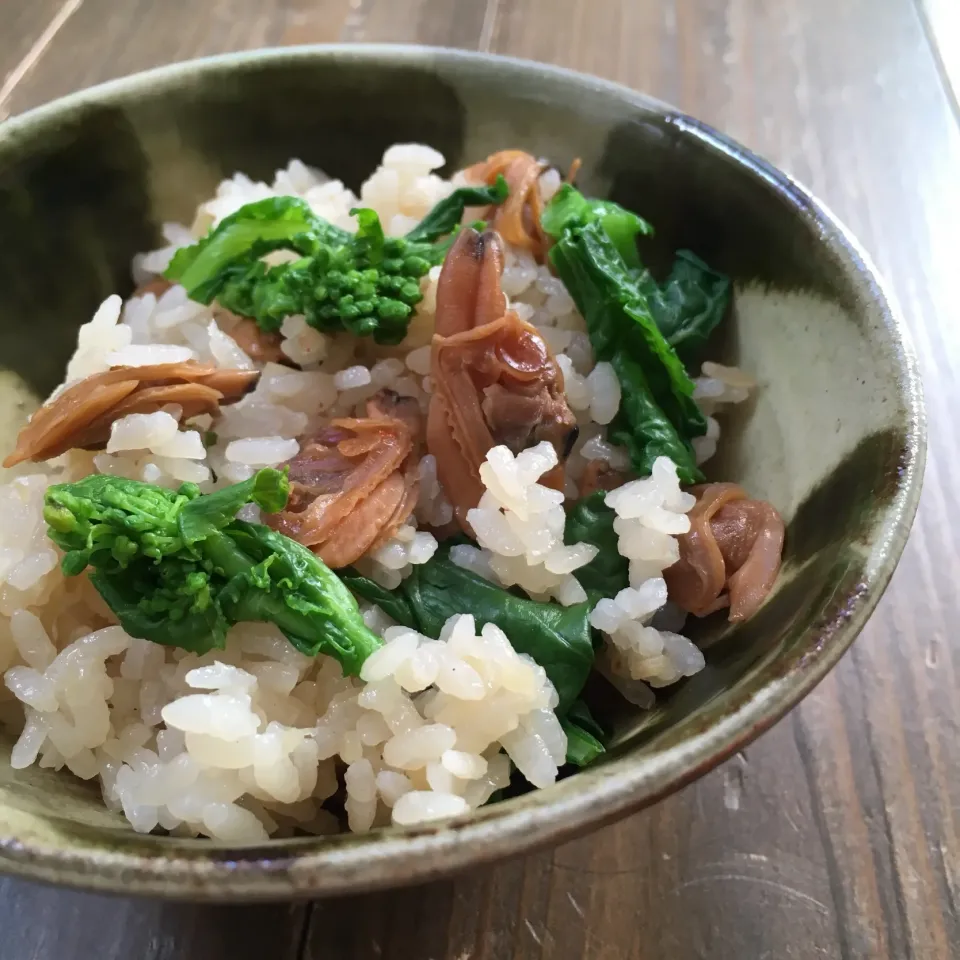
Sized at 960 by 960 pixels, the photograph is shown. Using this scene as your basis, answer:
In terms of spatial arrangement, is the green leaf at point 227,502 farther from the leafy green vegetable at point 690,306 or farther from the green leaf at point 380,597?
the leafy green vegetable at point 690,306

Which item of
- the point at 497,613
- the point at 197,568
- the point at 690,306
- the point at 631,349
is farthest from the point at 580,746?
the point at 690,306

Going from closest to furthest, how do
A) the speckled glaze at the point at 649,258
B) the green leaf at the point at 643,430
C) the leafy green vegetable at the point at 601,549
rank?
1. the speckled glaze at the point at 649,258
2. the leafy green vegetable at the point at 601,549
3. the green leaf at the point at 643,430

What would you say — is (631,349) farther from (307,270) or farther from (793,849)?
(793,849)

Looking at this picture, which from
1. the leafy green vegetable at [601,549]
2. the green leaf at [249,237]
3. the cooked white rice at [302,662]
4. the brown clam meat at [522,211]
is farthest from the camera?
the brown clam meat at [522,211]

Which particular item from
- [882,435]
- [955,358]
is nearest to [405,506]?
[882,435]

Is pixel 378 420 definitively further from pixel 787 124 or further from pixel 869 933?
pixel 787 124

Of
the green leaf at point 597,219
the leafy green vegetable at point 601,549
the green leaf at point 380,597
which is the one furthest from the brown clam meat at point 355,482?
the green leaf at point 597,219
